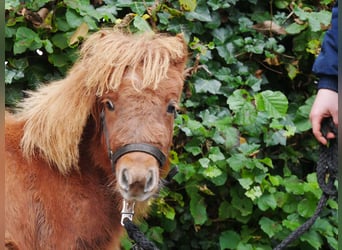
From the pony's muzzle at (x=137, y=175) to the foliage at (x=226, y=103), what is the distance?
50.2 inches

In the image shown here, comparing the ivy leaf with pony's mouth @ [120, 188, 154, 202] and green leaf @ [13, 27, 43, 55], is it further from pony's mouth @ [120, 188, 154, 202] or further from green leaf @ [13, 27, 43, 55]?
pony's mouth @ [120, 188, 154, 202]

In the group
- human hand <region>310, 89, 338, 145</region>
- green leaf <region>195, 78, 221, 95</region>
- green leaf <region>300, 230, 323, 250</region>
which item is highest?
human hand <region>310, 89, 338, 145</region>

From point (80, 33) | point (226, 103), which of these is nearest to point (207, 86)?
point (226, 103)

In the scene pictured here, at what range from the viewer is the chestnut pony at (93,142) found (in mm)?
2396

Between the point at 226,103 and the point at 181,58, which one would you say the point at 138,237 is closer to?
the point at 181,58

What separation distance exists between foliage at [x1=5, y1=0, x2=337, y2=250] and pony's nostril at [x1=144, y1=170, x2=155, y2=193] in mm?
1284

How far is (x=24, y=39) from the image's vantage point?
352 cm

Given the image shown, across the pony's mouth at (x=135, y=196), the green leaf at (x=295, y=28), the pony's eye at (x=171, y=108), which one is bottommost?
the green leaf at (x=295, y=28)

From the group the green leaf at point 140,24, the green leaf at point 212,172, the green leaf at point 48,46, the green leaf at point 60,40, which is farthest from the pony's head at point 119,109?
the green leaf at point 212,172

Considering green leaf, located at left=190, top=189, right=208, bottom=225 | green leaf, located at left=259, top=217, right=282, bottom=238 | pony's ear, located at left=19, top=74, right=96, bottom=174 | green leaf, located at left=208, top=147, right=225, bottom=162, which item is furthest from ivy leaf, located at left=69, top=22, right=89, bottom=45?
green leaf, located at left=259, top=217, right=282, bottom=238

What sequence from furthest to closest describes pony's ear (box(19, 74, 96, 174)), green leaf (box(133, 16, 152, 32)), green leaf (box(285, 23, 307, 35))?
green leaf (box(285, 23, 307, 35)) < green leaf (box(133, 16, 152, 32)) < pony's ear (box(19, 74, 96, 174))

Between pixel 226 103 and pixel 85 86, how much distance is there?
1.54 meters

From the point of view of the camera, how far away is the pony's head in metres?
2.35

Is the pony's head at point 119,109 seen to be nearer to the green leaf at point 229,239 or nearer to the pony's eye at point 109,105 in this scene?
the pony's eye at point 109,105
